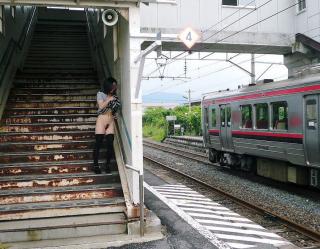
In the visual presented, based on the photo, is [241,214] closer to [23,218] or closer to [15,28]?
[23,218]

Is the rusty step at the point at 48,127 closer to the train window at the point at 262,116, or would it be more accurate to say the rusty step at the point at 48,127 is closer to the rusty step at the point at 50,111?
the rusty step at the point at 50,111

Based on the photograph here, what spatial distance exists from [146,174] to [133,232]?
978cm

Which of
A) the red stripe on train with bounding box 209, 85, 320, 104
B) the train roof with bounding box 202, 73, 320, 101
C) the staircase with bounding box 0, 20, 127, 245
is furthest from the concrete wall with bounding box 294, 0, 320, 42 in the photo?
the staircase with bounding box 0, 20, 127, 245

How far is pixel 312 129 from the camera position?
11078 millimetres

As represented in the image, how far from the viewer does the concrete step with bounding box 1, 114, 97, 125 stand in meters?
10.2

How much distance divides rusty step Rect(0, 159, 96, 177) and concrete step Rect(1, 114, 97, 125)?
5.05ft

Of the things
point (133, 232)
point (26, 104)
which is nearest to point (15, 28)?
point (26, 104)

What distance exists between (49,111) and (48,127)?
73 cm

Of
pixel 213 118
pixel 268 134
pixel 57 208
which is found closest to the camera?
pixel 57 208

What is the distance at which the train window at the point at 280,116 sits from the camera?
12.3m

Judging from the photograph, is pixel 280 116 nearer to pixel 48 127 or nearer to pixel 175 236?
pixel 175 236

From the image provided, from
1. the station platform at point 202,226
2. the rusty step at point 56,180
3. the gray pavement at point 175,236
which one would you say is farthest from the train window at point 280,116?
the rusty step at point 56,180

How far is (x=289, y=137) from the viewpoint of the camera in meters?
12.1

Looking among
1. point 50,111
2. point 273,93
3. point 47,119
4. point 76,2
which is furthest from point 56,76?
point 273,93
